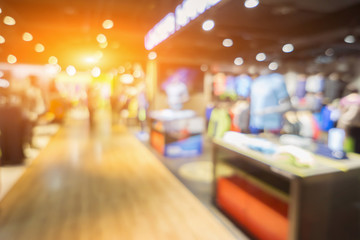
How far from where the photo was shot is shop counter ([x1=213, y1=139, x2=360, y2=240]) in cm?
221

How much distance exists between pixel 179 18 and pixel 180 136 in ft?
13.0

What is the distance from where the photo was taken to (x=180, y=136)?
6.65m

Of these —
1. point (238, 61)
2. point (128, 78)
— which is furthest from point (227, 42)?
point (128, 78)

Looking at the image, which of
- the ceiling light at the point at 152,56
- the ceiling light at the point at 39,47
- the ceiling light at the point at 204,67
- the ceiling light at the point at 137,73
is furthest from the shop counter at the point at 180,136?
the ceiling light at the point at 39,47

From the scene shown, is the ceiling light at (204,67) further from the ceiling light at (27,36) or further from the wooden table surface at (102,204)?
the ceiling light at (27,36)

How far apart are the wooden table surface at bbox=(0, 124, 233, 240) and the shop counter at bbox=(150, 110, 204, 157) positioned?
0.64 m

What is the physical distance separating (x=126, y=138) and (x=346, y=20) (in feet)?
23.2

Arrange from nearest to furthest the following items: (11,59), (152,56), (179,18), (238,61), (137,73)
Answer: (179,18) < (152,56) < (238,61) < (11,59) < (137,73)

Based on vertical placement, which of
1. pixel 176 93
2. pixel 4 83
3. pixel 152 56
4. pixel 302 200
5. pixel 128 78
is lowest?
pixel 302 200

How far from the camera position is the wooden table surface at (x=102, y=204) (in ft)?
9.80

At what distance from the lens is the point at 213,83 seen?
922 centimetres

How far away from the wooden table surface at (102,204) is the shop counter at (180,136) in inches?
25.3

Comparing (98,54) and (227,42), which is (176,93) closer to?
(227,42)

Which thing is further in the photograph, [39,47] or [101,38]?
[39,47]
